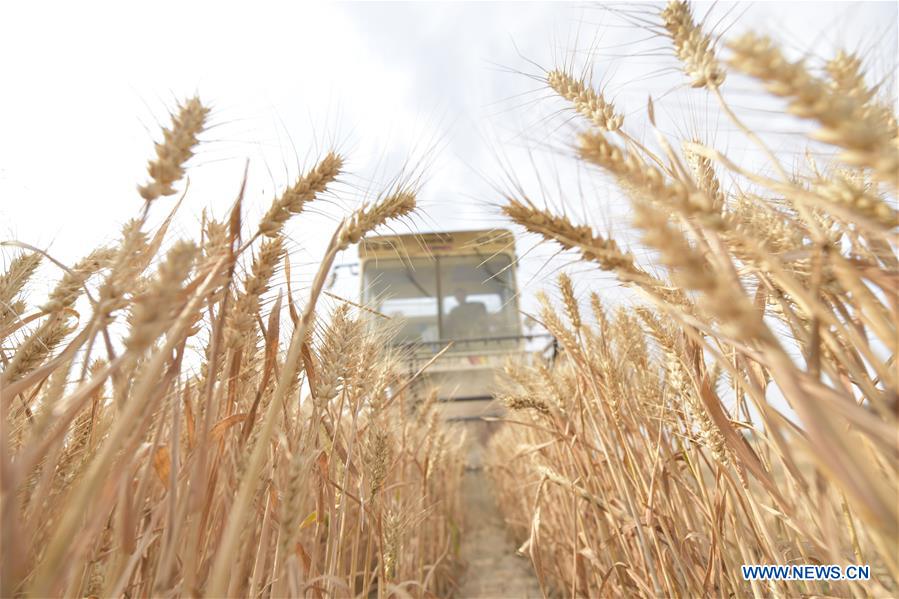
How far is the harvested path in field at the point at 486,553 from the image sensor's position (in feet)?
8.59

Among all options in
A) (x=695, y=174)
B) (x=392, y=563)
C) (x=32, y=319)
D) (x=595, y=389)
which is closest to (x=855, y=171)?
(x=695, y=174)

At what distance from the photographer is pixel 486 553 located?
3.62 metres

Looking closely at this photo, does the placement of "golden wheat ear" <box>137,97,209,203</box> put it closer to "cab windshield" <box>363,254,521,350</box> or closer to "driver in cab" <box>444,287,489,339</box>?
"cab windshield" <box>363,254,521,350</box>

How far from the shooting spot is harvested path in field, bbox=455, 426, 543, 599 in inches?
103

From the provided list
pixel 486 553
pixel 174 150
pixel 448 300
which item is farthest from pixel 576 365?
pixel 448 300

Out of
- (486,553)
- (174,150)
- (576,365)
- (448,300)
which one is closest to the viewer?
(174,150)

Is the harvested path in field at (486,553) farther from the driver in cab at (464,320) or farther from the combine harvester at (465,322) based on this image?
the driver in cab at (464,320)

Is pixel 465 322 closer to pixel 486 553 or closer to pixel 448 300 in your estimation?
pixel 448 300

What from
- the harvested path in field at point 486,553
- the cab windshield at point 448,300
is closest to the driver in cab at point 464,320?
the cab windshield at point 448,300

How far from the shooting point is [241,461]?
654mm

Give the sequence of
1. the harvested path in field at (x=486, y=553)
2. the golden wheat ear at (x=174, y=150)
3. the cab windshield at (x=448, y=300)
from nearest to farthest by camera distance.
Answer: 1. the golden wheat ear at (x=174, y=150)
2. the harvested path in field at (x=486, y=553)
3. the cab windshield at (x=448, y=300)

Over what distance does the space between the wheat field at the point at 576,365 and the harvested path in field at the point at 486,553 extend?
1.34 metres

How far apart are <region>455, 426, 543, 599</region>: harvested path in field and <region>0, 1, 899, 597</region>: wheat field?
52.8 inches

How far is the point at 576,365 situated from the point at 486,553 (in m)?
2.82
